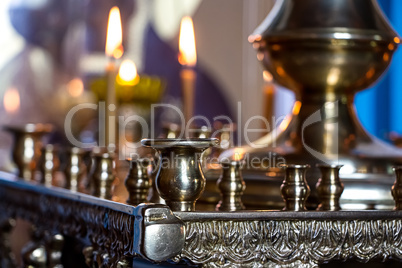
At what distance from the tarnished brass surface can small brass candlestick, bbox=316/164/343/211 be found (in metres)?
0.08

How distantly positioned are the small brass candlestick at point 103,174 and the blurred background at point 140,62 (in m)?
0.99

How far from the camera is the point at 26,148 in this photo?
3.32 feet

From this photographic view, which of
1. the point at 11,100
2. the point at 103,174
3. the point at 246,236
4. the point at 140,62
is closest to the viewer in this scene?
the point at 246,236

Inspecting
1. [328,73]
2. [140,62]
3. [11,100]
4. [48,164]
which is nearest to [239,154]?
[328,73]

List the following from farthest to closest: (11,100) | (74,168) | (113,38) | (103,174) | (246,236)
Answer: (11,100) < (113,38) < (74,168) < (103,174) < (246,236)

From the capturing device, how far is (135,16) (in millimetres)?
2209

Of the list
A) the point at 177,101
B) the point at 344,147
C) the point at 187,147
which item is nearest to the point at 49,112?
the point at 177,101

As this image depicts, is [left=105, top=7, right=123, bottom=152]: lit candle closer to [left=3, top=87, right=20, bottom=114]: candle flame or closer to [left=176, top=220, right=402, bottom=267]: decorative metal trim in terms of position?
[left=176, top=220, right=402, bottom=267]: decorative metal trim

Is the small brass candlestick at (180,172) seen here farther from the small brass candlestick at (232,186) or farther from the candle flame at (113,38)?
the candle flame at (113,38)

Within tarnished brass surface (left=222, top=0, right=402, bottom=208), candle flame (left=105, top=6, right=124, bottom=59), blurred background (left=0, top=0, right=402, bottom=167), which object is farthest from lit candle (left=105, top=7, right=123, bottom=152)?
blurred background (left=0, top=0, right=402, bottom=167)

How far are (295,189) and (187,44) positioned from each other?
46 centimetres

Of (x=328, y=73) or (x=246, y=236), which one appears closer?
(x=246, y=236)

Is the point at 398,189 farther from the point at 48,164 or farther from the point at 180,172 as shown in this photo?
the point at 48,164

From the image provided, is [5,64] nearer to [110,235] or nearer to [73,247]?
[73,247]
